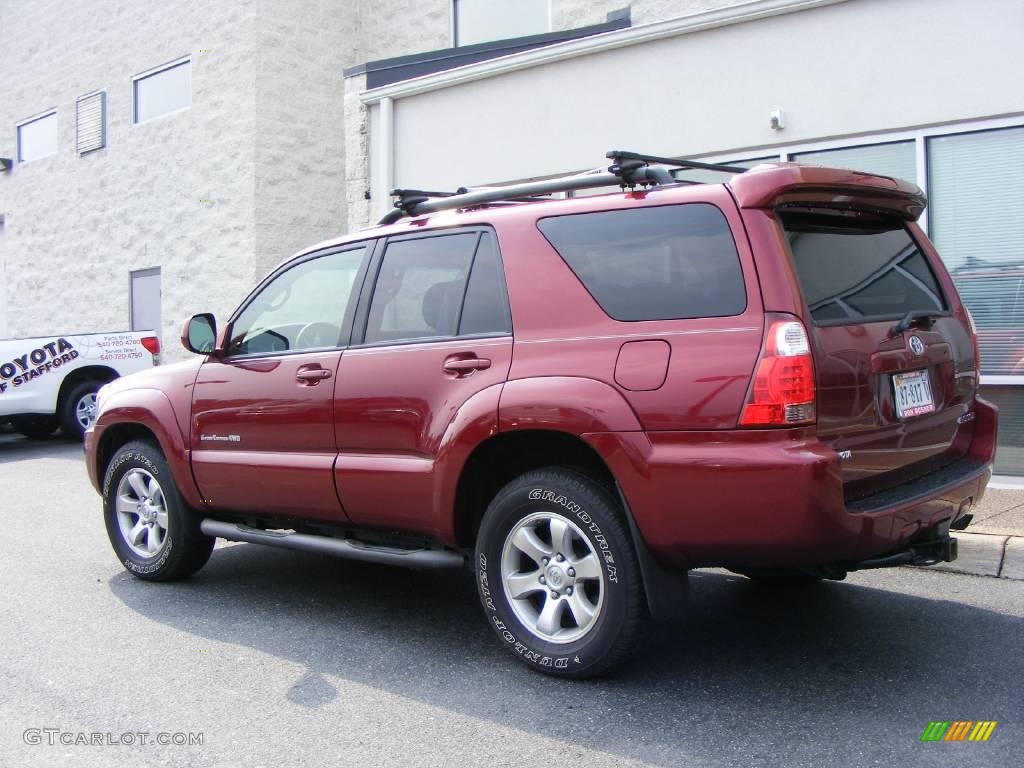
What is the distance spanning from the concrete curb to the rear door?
4.76 feet

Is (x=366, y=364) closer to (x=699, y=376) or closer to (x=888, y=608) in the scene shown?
(x=699, y=376)

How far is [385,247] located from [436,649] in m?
1.87

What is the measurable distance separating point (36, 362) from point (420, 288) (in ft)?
30.7

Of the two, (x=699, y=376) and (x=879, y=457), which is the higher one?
(x=699, y=376)

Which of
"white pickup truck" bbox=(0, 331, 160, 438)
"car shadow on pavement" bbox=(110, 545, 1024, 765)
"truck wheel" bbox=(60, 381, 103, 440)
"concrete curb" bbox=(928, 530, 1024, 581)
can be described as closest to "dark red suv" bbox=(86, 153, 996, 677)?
"car shadow on pavement" bbox=(110, 545, 1024, 765)

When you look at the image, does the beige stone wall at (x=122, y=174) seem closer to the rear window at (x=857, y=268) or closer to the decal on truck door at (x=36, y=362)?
the decal on truck door at (x=36, y=362)

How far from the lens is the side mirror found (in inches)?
205

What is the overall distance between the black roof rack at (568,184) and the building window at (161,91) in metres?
13.4

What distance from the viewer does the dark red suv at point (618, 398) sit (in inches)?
135

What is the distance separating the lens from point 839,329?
3.58 m

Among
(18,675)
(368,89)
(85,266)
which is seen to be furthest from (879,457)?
(85,266)

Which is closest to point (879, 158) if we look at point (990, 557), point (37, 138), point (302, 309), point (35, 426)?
point (990, 557)

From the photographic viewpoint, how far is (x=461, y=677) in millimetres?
4047

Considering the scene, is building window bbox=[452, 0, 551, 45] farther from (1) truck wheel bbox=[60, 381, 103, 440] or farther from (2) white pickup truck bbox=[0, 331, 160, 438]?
(1) truck wheel bbox=[60, 381, 103, 440]
